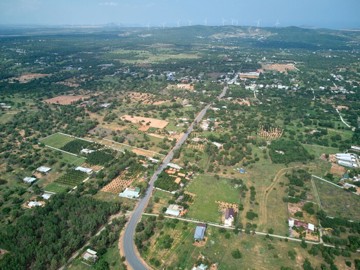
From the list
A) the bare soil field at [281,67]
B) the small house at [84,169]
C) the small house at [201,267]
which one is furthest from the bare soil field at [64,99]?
the bare soil field at [281,67]

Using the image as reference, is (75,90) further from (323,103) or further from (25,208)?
(323,103)

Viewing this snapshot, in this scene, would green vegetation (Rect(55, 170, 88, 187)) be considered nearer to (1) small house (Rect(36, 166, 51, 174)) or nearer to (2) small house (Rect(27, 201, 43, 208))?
(1) small house (Rect(36, 166, 51, 174))

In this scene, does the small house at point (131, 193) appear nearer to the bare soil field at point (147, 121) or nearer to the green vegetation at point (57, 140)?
the green vegetation at point (57, 140)

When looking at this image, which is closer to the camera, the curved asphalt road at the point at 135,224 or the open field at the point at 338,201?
the curved asphalt road at the point at 135,224

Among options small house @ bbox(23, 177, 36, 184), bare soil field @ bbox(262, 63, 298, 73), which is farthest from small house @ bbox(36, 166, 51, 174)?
bare soil field @ bbox(262, 63, 298, 73)

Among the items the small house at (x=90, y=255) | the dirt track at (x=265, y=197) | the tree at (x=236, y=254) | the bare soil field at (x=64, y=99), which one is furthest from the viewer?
the bare soil field at (x=64, y=99)

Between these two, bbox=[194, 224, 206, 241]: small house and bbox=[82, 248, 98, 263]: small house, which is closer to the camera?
bbox=[82, 248, 98, 263]: small house
